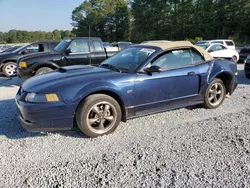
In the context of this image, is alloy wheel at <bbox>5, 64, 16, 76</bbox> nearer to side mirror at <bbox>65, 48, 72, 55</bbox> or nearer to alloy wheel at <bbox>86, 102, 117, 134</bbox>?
side mirror at <bbox>65, 48, 72, 55</bbox>

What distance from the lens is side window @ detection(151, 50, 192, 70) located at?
4.04 metres

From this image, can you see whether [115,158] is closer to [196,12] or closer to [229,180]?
[229,180]

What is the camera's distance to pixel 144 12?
47.4 meters

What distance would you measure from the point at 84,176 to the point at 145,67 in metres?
2.12

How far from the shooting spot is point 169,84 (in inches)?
157

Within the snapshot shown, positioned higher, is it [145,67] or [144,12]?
[144,12]

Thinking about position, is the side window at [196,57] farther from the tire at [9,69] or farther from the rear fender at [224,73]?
the tire at [9,69]

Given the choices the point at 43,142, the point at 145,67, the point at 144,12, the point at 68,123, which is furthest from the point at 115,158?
the point at 144,12

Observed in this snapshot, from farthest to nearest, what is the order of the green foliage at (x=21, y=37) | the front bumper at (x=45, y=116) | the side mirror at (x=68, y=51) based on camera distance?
the green foliage at (x=21, y=37), the side mirror at (x=68, y=51), the front bumper at (x=45, y=116)

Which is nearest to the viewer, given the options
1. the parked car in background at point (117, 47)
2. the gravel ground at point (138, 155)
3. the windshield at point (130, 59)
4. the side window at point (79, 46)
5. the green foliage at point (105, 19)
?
the gravel ground at point (138, 155)

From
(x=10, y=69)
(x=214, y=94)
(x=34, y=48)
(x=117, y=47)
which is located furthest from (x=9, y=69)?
(x=214, y=94)

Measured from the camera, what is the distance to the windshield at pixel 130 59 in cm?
399

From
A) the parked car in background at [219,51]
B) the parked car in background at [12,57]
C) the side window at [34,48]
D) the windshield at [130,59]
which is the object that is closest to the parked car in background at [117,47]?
the parked car in background at [12,57]

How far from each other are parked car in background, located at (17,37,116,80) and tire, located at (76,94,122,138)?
12.8ft
